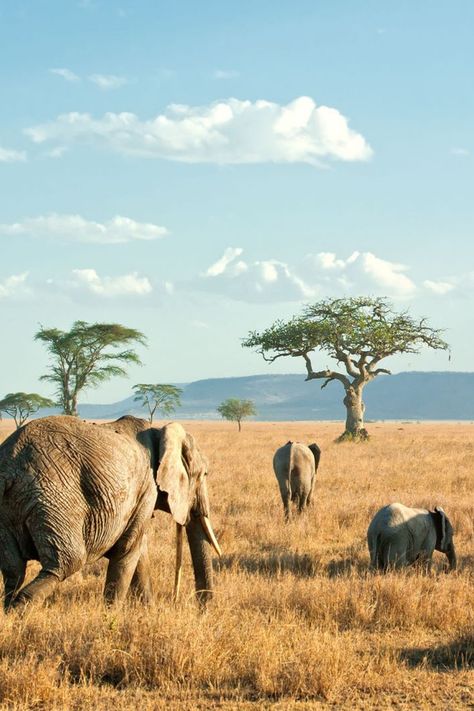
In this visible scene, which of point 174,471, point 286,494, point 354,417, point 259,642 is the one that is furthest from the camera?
point 354,417

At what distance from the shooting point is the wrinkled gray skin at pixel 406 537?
10.2 m

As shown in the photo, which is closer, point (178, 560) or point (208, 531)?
point (178, 560)

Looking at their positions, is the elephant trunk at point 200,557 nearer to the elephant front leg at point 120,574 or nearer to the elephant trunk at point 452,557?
the elephant front leg at point 120,574

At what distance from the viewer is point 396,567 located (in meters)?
10.1

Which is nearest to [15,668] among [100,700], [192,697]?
[100,700]

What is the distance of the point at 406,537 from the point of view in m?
10.3

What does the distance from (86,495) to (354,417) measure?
3854 cm

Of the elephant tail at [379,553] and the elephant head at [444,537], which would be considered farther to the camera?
the elephant head at [444,537]

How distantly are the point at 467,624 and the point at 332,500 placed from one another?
8655 millimetres

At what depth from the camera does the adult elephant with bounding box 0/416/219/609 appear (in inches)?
269

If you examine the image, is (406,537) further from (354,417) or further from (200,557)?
(354,417)

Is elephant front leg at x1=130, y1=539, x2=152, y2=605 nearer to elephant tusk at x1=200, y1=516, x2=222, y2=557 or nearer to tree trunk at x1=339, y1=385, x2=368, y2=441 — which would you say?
elephant tusk at x1=200, y1=516, x2=222, y2=557

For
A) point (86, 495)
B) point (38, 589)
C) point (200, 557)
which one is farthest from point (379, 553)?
point (38, 589)

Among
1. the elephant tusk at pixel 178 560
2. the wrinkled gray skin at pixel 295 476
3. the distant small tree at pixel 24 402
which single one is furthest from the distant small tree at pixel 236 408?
the elephant tusk at pixel 178 560
